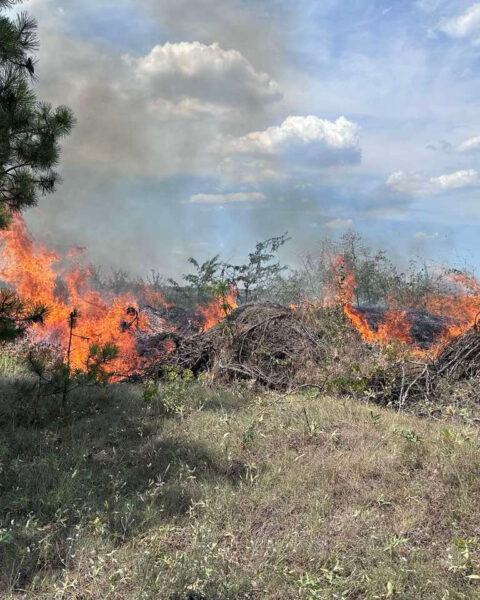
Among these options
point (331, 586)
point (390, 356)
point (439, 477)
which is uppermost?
point (390, 356)

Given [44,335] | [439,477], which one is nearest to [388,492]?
[439,477]

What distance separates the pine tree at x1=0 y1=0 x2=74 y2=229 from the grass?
2.85 m

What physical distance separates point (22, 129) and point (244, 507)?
483 cm

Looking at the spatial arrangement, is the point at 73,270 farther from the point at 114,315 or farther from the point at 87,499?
the point at 87,499

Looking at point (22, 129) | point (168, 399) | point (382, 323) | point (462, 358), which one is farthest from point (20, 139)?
point (382, 323)

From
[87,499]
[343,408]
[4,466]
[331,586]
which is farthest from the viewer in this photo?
[343,408]

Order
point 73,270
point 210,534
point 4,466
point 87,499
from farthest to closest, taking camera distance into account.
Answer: point 73,270 → point 4,466 → point 87,499 → point 210,534

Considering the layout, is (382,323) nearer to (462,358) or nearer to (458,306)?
(458,306)

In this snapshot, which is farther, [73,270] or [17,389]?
[73,270]

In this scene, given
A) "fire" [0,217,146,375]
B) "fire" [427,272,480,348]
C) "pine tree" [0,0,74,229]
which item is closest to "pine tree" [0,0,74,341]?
"pine tree" [0,0,74,229]

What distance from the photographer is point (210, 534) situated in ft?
9.98

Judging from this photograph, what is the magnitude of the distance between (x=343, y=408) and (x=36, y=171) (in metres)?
4.60

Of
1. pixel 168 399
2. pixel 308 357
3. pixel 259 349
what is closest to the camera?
pixel 168 399

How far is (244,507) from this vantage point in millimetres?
3471
